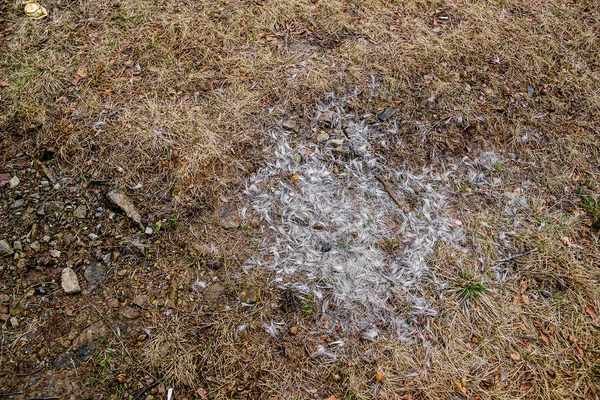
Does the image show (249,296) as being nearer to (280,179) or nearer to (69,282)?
(280,179)

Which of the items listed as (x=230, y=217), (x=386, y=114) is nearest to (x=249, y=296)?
(x=230, y=217)

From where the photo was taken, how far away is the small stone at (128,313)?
3.05 meters

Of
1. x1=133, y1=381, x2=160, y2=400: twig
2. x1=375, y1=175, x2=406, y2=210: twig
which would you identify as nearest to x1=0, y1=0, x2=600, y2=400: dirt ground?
x1=133, y1=381, x2=160, y2=400: twig

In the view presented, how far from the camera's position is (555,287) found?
3.43 m

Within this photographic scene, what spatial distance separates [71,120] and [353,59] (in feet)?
9.41

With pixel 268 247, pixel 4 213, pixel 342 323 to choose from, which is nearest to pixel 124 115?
pixel 4 213

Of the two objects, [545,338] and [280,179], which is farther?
[280,179]

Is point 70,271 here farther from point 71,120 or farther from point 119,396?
point 71,120

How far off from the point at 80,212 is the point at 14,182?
0.67m

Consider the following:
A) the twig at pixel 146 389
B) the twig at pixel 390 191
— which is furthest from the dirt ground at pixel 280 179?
the twig at pixel 390 191

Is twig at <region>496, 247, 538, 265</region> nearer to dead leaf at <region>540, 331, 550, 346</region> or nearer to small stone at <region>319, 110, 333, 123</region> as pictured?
dead leaf at <region>540, 331, 550, 346</region>

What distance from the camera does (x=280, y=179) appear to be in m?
3.65

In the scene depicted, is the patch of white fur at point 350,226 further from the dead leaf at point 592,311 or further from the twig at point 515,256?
the dead leaf at point 592,311

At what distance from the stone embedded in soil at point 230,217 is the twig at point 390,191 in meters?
1.36
